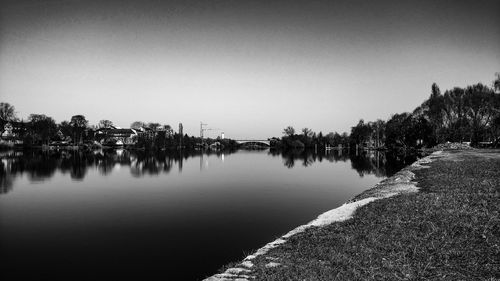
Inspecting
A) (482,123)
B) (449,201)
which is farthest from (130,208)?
(482,123)

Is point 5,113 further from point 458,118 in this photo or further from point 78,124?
point 458,118

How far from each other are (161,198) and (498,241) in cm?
2404

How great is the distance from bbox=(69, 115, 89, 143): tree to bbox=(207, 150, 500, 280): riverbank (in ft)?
619

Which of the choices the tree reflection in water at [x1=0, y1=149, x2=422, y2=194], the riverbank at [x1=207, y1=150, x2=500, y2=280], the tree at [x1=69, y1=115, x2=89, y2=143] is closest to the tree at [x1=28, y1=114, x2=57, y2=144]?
the tree at [x1=69, y1=115, x2=89, y2=143]

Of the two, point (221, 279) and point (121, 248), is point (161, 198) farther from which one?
point (221, 279)

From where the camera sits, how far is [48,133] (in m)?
159

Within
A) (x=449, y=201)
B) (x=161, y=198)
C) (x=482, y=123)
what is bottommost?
(x=161, y=198)

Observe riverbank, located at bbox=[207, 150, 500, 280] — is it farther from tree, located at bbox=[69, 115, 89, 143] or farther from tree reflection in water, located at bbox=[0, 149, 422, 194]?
tree, located at bbox=[69, 115, 89, 143]

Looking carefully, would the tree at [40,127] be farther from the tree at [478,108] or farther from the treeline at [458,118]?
the tree at [478,108]

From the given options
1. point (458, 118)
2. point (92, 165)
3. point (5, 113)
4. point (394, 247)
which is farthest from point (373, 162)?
point (5, 113)

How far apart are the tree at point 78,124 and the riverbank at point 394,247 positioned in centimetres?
18876

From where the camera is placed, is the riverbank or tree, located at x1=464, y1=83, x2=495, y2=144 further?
tree, located at x1=464, y1=83, x2=495, y2=144

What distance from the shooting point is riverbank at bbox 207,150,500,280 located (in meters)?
9.11

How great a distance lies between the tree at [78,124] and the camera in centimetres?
17738
